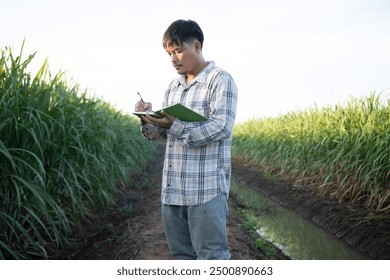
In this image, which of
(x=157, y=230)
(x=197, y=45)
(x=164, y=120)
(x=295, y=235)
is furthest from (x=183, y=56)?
(x=295, y=235)

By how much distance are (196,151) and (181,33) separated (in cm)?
40

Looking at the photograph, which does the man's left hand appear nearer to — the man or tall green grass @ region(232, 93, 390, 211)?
the man

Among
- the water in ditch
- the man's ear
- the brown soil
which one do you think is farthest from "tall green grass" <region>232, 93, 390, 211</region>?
the man's ear

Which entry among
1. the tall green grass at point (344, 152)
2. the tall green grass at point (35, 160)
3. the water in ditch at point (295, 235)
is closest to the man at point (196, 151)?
the tall green grass at point (35, 160)

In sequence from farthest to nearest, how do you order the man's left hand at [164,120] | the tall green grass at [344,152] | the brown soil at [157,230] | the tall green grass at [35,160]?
the tall green grass at [344,152] → the brown soil at [157,230] → the tall green grass at [35,160] → the man's left hand at [164,120]

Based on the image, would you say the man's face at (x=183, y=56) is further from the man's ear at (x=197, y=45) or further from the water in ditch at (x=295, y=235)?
the water in ditch at (x=295, y=235)

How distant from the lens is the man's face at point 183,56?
1188mm

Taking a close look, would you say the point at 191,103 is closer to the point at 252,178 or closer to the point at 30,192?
the point at 30,192

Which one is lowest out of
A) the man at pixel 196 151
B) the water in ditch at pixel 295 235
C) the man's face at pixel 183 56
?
the water in ditch at pixel 295 235

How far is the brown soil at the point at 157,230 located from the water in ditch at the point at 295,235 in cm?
8

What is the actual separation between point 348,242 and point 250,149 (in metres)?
5.05

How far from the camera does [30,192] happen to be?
181 centimetres
